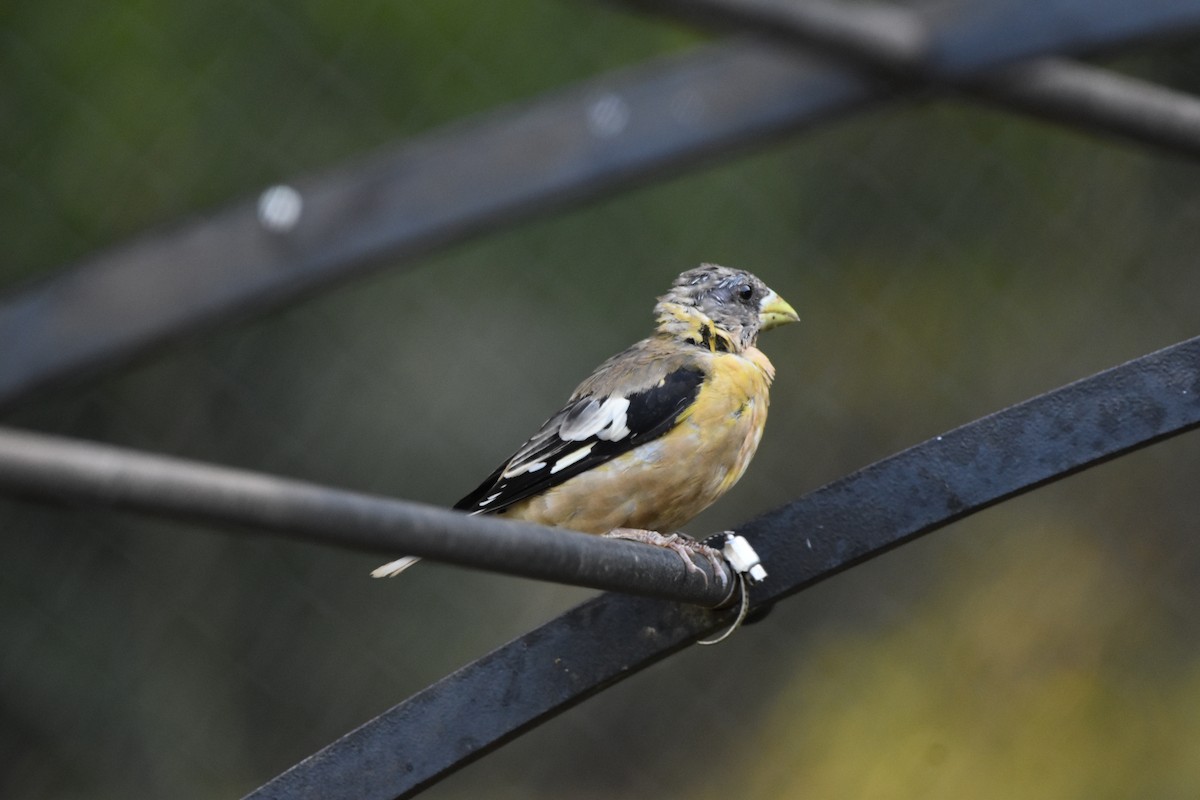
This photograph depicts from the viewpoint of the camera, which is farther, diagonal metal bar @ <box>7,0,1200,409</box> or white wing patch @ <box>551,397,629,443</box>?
white wing patch @ <box>551,397,629,443</box>

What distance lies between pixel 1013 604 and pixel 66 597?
316cm

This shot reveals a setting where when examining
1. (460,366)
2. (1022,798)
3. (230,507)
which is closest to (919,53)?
(230,507)

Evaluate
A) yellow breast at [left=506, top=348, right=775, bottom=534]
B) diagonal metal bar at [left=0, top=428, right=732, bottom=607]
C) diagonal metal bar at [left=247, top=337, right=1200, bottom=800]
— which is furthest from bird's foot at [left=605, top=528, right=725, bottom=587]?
diagonal metal bar at [left=0, top=428, right=732, bottom=607]

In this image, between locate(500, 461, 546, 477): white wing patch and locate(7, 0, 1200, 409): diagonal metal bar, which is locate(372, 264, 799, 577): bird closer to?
locate(500, 461, 546, 477): white wing patch

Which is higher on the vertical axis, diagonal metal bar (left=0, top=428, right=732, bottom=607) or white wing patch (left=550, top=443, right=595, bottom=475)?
diagonal metal bar (left=0, top=428, right=732, bottom=607)

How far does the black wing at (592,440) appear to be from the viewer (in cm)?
348

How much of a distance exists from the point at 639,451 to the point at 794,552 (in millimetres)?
1107

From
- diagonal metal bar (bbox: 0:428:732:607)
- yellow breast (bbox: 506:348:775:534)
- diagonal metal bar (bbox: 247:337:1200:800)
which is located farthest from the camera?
yellow breast (bbox: 506:348:775:534)

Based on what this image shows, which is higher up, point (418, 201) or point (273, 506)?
point (418, 201)

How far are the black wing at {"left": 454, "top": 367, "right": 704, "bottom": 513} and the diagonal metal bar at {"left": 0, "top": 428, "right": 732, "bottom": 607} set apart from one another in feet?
5.67

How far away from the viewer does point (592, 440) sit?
3.54m

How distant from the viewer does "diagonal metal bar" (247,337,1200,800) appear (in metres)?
2.15

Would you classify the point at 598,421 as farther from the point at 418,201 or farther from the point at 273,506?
the point at 273,506

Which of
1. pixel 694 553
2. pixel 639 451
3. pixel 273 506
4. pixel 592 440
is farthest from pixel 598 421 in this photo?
pixel 273 506
